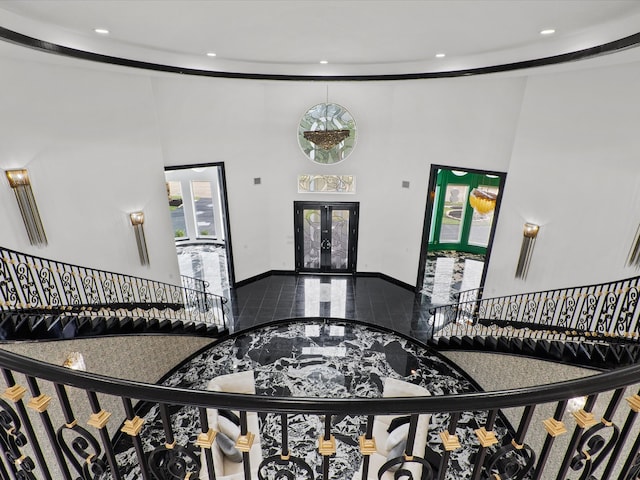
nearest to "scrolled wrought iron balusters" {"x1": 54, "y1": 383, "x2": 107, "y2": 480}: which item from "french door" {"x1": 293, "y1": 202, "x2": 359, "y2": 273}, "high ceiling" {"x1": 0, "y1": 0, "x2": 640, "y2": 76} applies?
"high ceiling" {"x1": 0, "y1": 0, "x2": 640, "y2": 76}

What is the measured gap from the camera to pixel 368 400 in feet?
3.55

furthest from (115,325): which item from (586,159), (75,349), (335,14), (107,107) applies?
(586,159)

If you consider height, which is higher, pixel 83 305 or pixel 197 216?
pixel 83 305

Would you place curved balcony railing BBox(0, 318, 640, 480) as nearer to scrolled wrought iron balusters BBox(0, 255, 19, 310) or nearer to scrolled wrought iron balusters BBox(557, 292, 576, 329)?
scrolled wrought iron balusters BBox(0, 255, 19, 310)

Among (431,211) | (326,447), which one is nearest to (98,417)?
(326,447)

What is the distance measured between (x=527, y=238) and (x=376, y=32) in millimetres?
4546

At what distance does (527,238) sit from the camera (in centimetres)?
658

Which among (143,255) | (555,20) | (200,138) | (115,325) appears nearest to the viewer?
(555,20)

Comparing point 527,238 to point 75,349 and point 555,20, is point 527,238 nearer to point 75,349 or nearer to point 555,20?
point 555,20

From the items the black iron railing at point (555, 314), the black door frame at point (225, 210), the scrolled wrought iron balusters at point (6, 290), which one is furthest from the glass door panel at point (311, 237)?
the scrolled wrought iron balusters at point (6, 290)

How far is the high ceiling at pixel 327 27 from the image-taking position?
3611 millimetres

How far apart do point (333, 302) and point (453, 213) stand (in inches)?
276

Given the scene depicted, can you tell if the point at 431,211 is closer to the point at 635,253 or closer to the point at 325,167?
the point at 325,167

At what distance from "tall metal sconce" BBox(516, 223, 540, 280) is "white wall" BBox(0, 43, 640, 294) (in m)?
0.13
